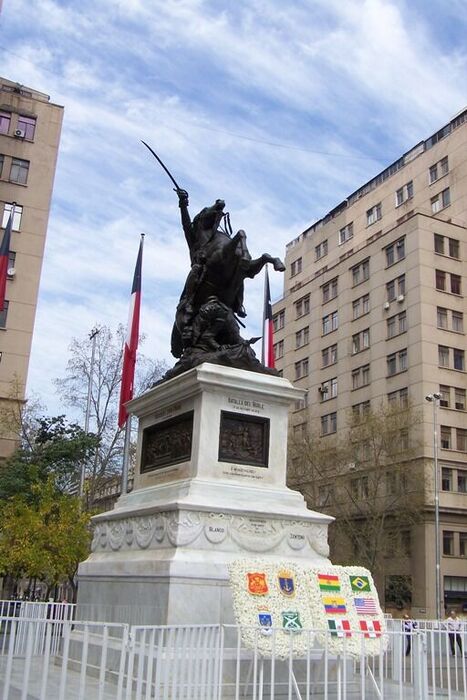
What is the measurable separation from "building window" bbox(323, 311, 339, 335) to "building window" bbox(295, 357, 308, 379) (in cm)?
361

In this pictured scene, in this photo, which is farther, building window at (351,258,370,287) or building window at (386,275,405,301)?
building window at (351,258,370,287)

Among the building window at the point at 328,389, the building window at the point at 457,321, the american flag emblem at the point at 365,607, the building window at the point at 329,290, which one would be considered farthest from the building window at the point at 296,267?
the american flag emblem at the point at 365,607

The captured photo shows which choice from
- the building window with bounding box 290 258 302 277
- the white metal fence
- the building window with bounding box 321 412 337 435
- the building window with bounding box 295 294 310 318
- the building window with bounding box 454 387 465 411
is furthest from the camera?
the building window with bounding box 290 258 302 277

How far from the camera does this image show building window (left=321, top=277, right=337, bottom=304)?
210ft

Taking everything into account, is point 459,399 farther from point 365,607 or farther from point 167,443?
point 365,607

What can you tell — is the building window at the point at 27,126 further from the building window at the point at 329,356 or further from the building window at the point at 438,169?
the building window at the point at 438,169

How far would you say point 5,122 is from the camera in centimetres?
4784

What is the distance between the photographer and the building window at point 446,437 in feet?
168

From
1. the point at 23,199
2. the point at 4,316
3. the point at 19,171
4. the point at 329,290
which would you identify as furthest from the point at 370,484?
the point at 19,171

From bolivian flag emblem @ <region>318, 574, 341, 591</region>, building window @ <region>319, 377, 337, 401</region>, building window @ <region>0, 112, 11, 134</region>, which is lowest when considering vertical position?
bolivian flag emblem @ <region>318, 574, 341, 591</region>

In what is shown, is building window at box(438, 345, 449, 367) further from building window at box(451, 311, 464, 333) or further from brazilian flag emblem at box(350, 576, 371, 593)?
brazilian flag emblem at box(350, 576, 371, 593)

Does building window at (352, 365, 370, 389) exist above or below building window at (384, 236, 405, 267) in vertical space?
below

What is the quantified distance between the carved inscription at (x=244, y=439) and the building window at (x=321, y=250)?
6215 cm

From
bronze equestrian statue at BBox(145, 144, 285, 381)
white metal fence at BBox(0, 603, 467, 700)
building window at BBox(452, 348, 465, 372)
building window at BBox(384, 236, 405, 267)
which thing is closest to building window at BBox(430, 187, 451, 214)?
building window at BBox(384, 236, 405, 267)
